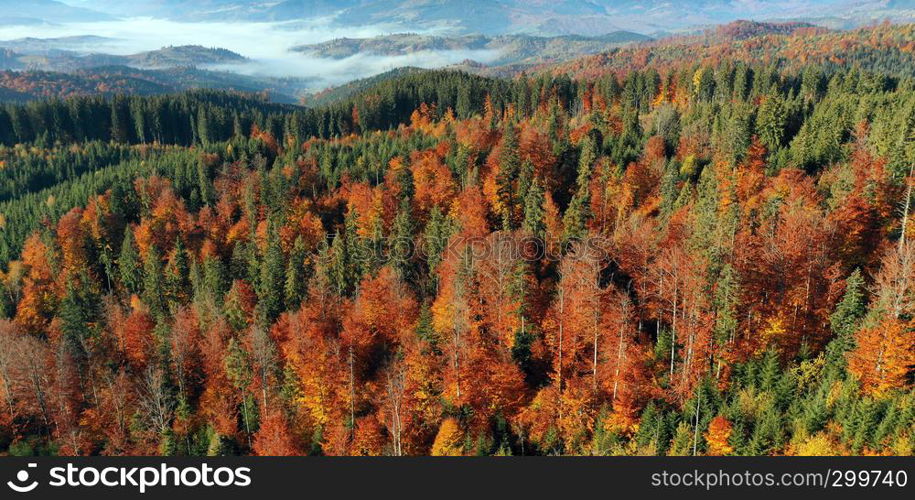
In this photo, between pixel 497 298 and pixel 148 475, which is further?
pixel 497 298

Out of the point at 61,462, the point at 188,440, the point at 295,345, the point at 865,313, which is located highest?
the point at 61,462

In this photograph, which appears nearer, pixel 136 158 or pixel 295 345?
pixel 295 345

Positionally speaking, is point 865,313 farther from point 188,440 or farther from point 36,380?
point 36,380

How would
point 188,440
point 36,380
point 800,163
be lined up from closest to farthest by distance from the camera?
point 188,440 < point 36,380 < point 800,163

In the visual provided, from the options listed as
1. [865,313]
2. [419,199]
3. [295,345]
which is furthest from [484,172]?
[865,313]

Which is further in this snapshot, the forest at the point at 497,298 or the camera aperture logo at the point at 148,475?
the forest at the point at 497,298

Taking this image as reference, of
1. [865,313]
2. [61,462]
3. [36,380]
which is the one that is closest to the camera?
[61,462]

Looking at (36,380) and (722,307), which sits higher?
(722,307)

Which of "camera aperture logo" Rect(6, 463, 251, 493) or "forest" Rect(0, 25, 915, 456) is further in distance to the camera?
"forest" Rect(0, 25, 915, 456)
